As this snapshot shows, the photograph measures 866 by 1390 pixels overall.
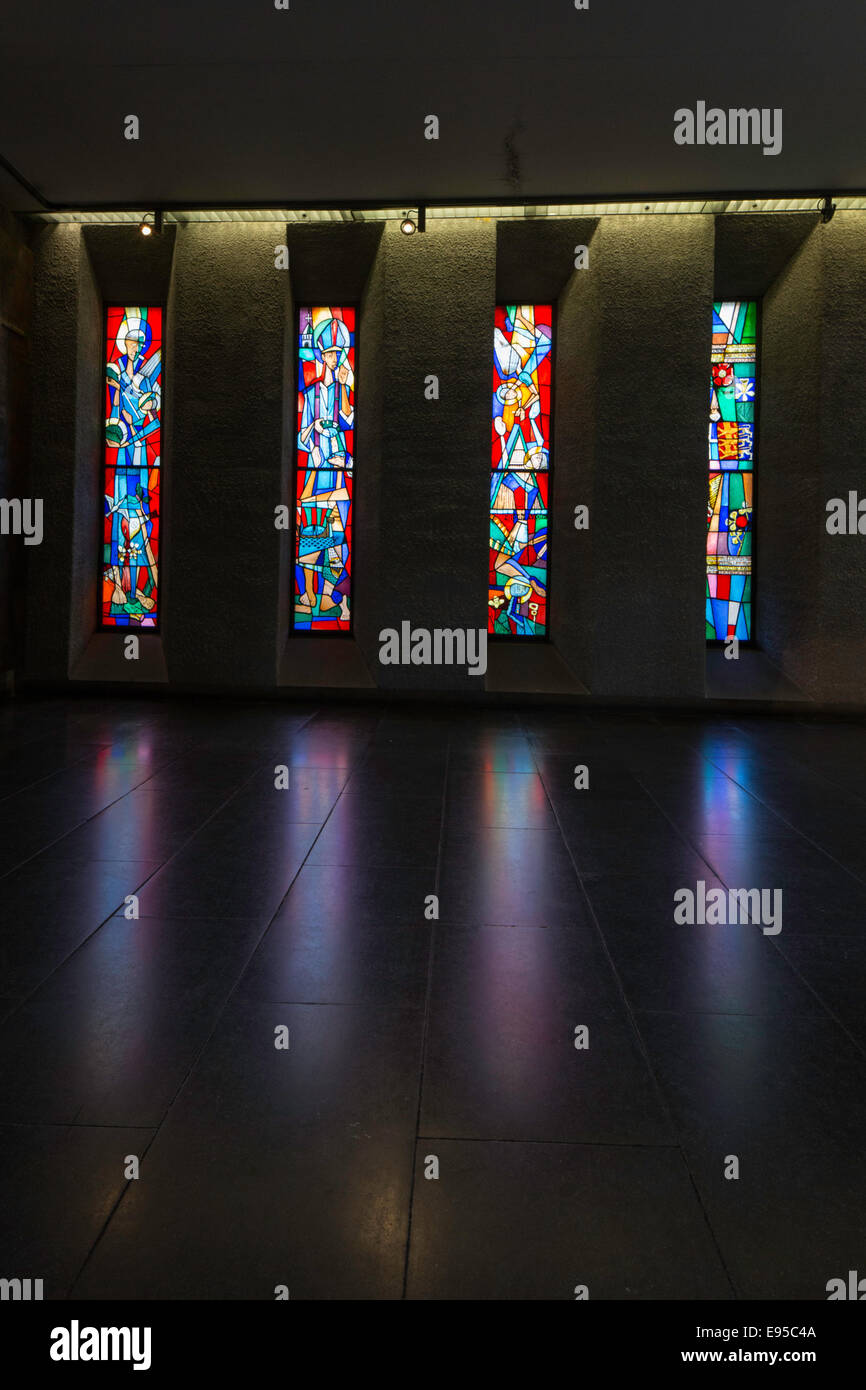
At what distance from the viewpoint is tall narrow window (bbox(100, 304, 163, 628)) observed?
1257 centimetres

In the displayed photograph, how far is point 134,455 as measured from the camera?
41.3 feet

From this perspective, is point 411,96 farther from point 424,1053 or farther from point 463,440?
point 424,1053

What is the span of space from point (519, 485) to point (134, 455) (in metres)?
5.04

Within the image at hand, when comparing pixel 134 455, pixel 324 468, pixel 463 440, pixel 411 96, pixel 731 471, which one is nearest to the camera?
pixel 411 96

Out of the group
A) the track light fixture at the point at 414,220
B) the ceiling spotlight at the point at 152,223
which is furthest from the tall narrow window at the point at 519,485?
the ceiling spotlight at the point at 152,223

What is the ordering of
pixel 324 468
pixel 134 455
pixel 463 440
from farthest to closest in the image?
pixel 134 455 → pixel 324 468 → pixel 463 440

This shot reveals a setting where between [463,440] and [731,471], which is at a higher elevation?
[463,440]

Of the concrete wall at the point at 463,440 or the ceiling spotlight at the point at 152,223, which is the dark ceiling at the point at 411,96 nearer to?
the ceiling spotlight at the point at 152,223

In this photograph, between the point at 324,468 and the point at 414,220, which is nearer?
the point at 414,220

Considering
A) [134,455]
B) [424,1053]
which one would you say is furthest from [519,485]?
[424,1053]

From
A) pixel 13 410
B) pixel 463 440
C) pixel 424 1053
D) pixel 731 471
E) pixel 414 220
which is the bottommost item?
pixel 424 1053

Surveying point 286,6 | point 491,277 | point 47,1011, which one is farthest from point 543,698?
point 47,1011
